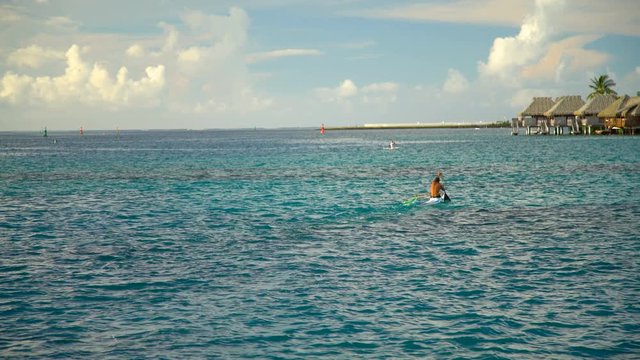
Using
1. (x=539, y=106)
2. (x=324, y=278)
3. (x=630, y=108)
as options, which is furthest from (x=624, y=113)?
(x=324, y=278)

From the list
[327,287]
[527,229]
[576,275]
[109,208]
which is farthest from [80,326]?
[109,208]

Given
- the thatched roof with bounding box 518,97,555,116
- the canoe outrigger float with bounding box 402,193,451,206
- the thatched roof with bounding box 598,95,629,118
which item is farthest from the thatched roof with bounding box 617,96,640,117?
the canoe outrigger float with bounding box 402,193,451,206

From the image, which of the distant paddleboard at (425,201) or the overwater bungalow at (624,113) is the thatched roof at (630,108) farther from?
the distant paddleboard at (425,201)

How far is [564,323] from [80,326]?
10242 millimetres

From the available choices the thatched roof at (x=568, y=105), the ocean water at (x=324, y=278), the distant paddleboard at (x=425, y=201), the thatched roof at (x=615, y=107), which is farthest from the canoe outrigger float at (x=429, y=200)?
the thatched roof at (x=568, y=105)

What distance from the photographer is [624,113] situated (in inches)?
4402

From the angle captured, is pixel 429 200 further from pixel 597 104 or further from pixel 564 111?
pixel 564 111

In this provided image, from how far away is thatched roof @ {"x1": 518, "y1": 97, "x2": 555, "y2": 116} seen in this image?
133500 millimetres

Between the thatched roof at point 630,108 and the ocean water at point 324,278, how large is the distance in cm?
8275

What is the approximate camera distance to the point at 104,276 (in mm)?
18000

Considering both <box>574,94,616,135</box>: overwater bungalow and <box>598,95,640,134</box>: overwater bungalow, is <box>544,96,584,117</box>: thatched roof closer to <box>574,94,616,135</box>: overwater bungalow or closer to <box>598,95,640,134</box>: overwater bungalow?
<box>574,94,616,135</box>: overwater bungalow

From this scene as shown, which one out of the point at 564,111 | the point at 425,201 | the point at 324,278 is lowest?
the point at 324,278

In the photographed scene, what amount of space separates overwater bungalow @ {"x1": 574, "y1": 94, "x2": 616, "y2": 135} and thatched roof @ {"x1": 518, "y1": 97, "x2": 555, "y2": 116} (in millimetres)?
8800

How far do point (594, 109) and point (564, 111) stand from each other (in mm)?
7264
